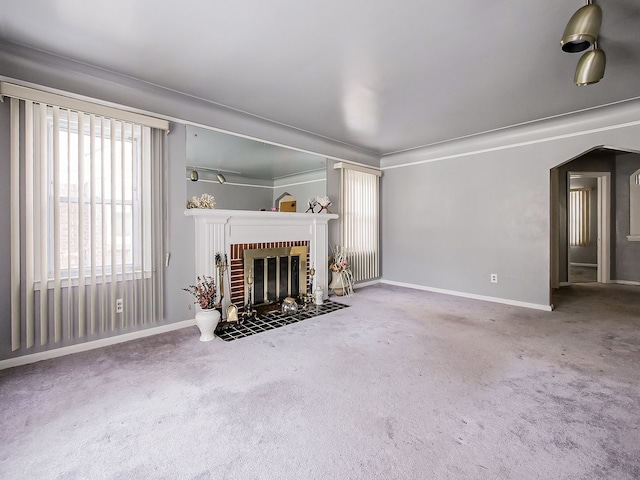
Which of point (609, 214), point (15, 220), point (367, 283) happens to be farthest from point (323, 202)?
point (609, 214)

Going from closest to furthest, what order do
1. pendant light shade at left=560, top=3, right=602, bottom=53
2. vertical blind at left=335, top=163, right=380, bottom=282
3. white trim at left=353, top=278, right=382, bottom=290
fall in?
pendant light shade at left=560, top=3, right=602, bottom=53, vertical blind at left=335, top=163, right=380, bottom=282, white trim at left=353, top=278, right=382, bottom=290

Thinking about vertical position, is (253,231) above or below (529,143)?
below

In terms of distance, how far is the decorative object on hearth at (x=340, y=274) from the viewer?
5023mm

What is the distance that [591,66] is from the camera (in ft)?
6.50

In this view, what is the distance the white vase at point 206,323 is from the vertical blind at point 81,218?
0.53 meters

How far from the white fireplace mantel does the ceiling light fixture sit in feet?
10.4

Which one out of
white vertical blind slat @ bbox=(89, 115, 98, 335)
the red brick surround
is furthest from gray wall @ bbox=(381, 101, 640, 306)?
white vertical blind slat @ bbox=(89, 115, 98, 335)

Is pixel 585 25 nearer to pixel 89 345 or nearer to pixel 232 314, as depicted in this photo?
pixel 232 314

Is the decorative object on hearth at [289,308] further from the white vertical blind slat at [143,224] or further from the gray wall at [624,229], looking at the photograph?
the gray wall at [624,229]

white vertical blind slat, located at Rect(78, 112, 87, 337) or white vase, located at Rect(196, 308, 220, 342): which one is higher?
white vertical blind slat, located at Rect(78, 112, 87, 337)

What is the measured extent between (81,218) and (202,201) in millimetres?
1125

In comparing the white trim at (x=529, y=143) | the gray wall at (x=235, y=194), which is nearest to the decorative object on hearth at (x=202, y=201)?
the gray wall at (x=235, y=194)

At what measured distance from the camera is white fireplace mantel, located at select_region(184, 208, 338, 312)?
3.50 metres

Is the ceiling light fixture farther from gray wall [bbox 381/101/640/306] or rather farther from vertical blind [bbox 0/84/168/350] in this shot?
vertical blind [bbox 0/84/168/350]
